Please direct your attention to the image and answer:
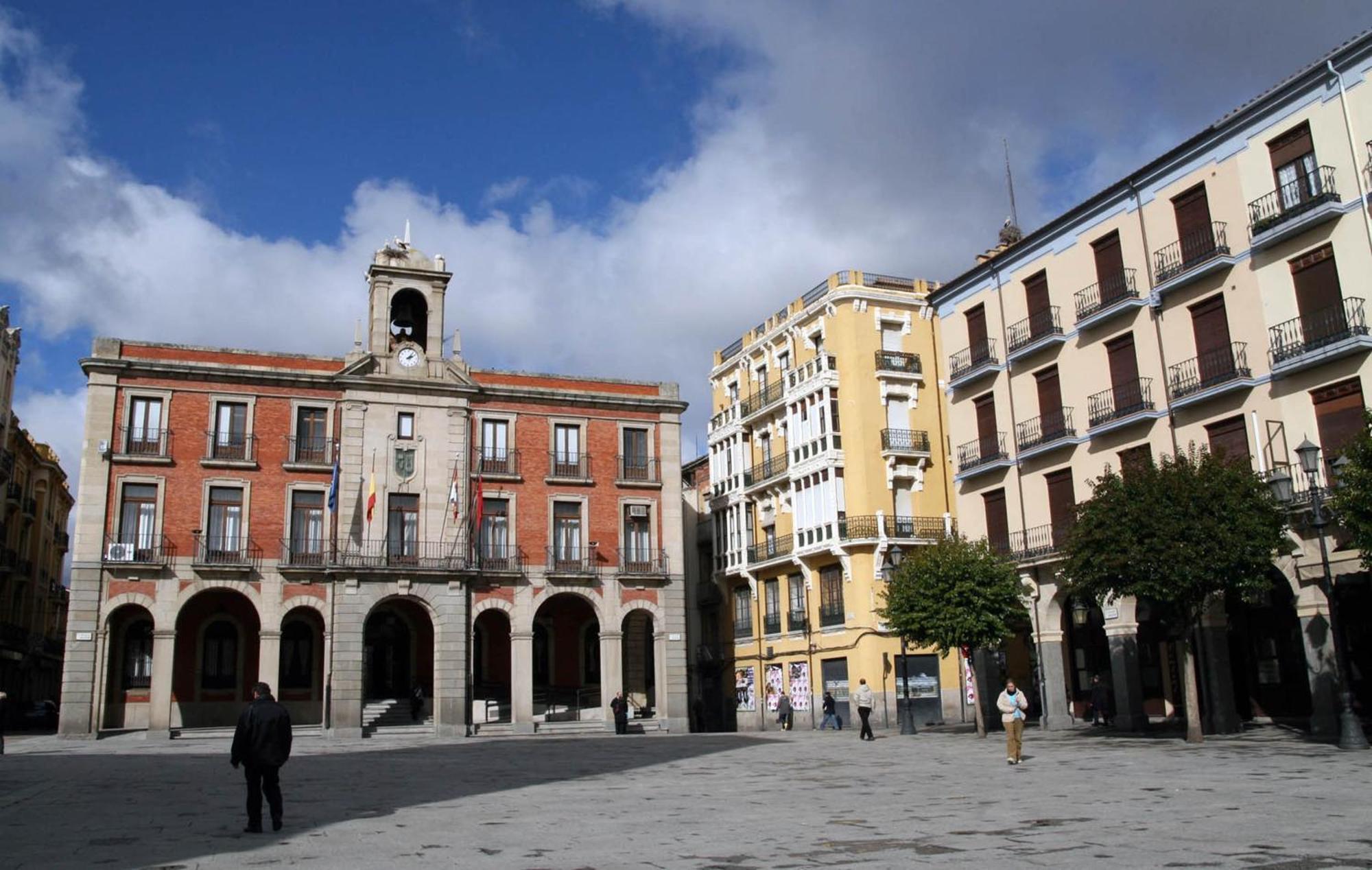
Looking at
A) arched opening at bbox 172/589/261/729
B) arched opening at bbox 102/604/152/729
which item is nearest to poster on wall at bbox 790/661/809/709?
arched opening at bbox 172/589/261/729

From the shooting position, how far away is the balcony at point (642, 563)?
44906mm

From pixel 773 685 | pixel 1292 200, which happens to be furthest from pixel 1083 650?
pixel 773 685

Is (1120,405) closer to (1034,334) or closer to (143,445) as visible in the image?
(1034,334)

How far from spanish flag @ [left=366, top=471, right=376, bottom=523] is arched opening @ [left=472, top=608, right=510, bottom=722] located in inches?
271

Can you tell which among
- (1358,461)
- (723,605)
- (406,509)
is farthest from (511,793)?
(723,605)

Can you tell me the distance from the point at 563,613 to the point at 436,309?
13510 mm

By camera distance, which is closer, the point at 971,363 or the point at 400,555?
the point at 971,363

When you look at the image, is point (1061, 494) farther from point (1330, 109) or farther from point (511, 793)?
point (511, 793)

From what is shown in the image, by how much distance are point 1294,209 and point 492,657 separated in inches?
1295

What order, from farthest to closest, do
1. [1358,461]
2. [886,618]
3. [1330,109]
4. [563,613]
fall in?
1. [563,613]
2. [886,618]
3. [1330,109]
4. [1358,461]

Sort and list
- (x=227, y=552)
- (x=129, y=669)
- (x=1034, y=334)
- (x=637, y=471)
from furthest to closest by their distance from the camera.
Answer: (x=637, y=471) < (x=129, y=669) < (x=227, y=552) < (x=1034, y=334)

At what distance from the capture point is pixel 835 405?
4534 cm

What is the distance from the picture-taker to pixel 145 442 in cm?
4028

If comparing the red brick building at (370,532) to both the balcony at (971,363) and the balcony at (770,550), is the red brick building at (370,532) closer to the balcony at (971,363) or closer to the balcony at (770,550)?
the balcony at (770,550)
